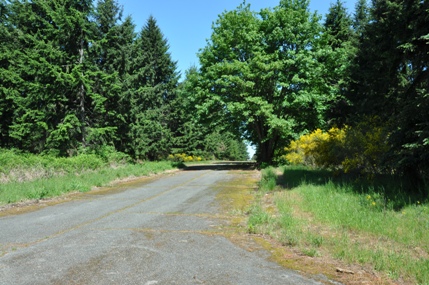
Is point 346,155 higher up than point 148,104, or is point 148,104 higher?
point 148,104

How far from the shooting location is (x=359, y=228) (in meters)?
6.18

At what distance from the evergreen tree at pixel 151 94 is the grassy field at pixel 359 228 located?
21306 millimetres

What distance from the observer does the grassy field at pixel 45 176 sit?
1101 cm

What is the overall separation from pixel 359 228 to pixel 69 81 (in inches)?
858

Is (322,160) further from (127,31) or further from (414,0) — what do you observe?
(127,31)

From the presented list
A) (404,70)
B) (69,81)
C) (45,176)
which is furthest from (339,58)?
(45,176)

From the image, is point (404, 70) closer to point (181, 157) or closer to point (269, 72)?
point (269, 72)

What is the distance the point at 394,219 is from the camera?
6.39 meters

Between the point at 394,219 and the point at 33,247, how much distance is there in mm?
Result: 6778

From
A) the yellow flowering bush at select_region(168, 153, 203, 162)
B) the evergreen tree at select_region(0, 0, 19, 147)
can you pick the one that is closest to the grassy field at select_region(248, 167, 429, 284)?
the evergreen tree at select_region(0, 0, 19, 147)

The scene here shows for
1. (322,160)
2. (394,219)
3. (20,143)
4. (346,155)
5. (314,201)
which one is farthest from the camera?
(20,143)

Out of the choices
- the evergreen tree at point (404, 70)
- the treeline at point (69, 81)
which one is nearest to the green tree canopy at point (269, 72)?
the treeline at point (69, 81)

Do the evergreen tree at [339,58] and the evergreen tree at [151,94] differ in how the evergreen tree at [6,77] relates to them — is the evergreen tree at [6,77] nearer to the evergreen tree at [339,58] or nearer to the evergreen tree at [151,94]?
the evergreen tree at [151,94]

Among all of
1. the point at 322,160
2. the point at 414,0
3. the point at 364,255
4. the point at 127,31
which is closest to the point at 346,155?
the point at 322,160
